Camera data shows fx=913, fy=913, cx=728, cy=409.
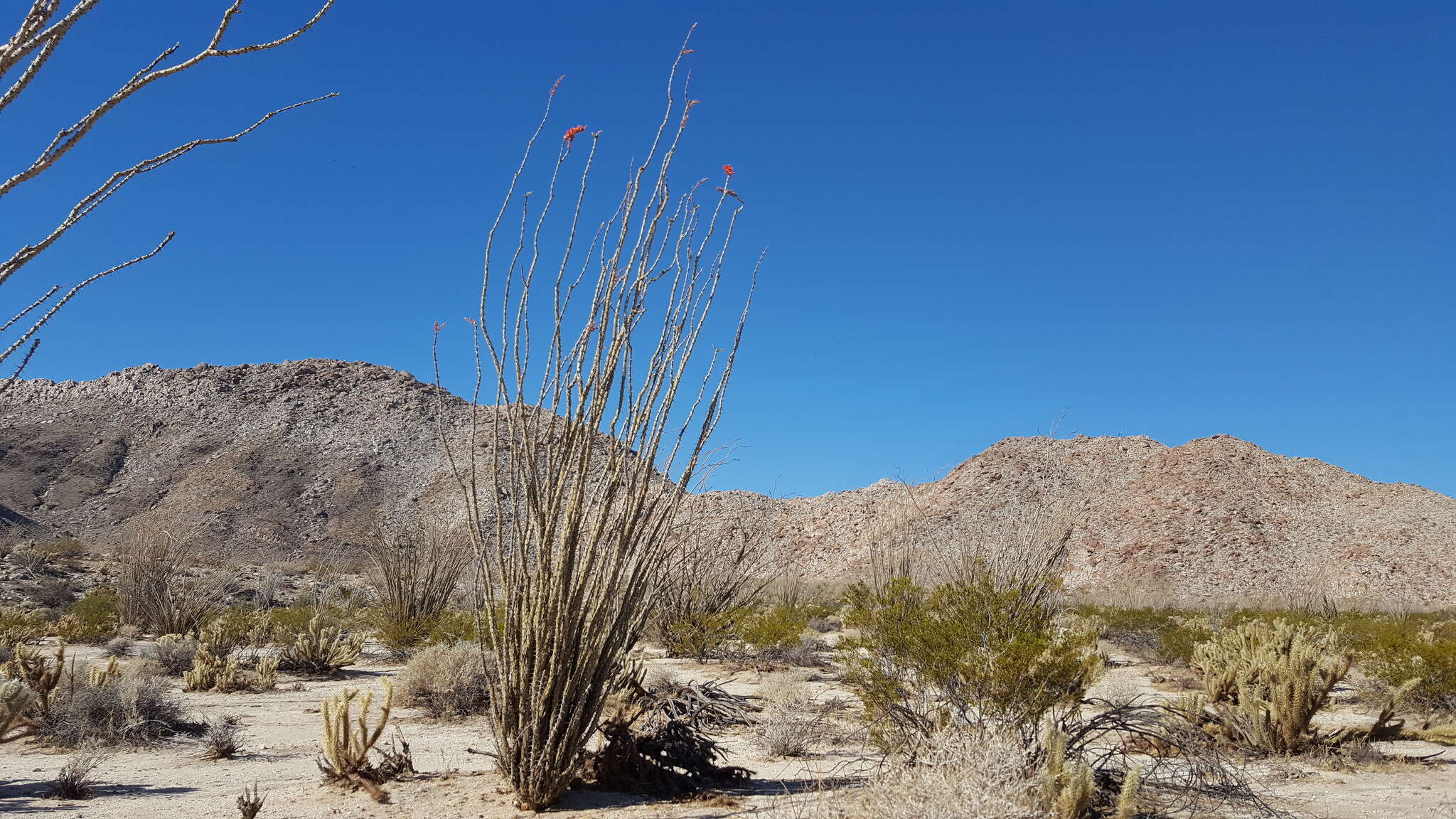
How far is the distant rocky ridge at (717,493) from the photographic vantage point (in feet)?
125

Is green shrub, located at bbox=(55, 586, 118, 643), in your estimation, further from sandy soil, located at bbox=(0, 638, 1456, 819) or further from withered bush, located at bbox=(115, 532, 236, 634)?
sandy soil, located at bbox=(0, 638, 1456, 819)

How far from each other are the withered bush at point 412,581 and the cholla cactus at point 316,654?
1505 millimetres

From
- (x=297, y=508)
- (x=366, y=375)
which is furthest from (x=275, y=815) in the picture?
(x=366, y=375)

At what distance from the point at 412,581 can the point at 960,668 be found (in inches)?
430

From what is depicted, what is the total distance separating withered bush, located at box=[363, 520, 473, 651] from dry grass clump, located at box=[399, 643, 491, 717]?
4.16 meters

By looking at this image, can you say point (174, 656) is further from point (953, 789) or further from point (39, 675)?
point (953, 789)

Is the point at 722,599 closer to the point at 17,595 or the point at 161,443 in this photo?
the point at 17,595

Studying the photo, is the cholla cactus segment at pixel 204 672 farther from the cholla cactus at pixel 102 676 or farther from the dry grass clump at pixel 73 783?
the dry grass clump at pixel 73 783

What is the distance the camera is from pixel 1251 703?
7.72m

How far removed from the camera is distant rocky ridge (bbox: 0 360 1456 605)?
38000mm

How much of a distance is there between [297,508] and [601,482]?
1848 inches

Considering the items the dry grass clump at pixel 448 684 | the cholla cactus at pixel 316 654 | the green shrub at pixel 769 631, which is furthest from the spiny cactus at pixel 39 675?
the green shrub at pixel 769 631

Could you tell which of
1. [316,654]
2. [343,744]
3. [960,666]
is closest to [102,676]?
[343,744]

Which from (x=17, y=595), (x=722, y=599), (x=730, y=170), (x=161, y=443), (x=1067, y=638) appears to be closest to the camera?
(x=730, y=170)
